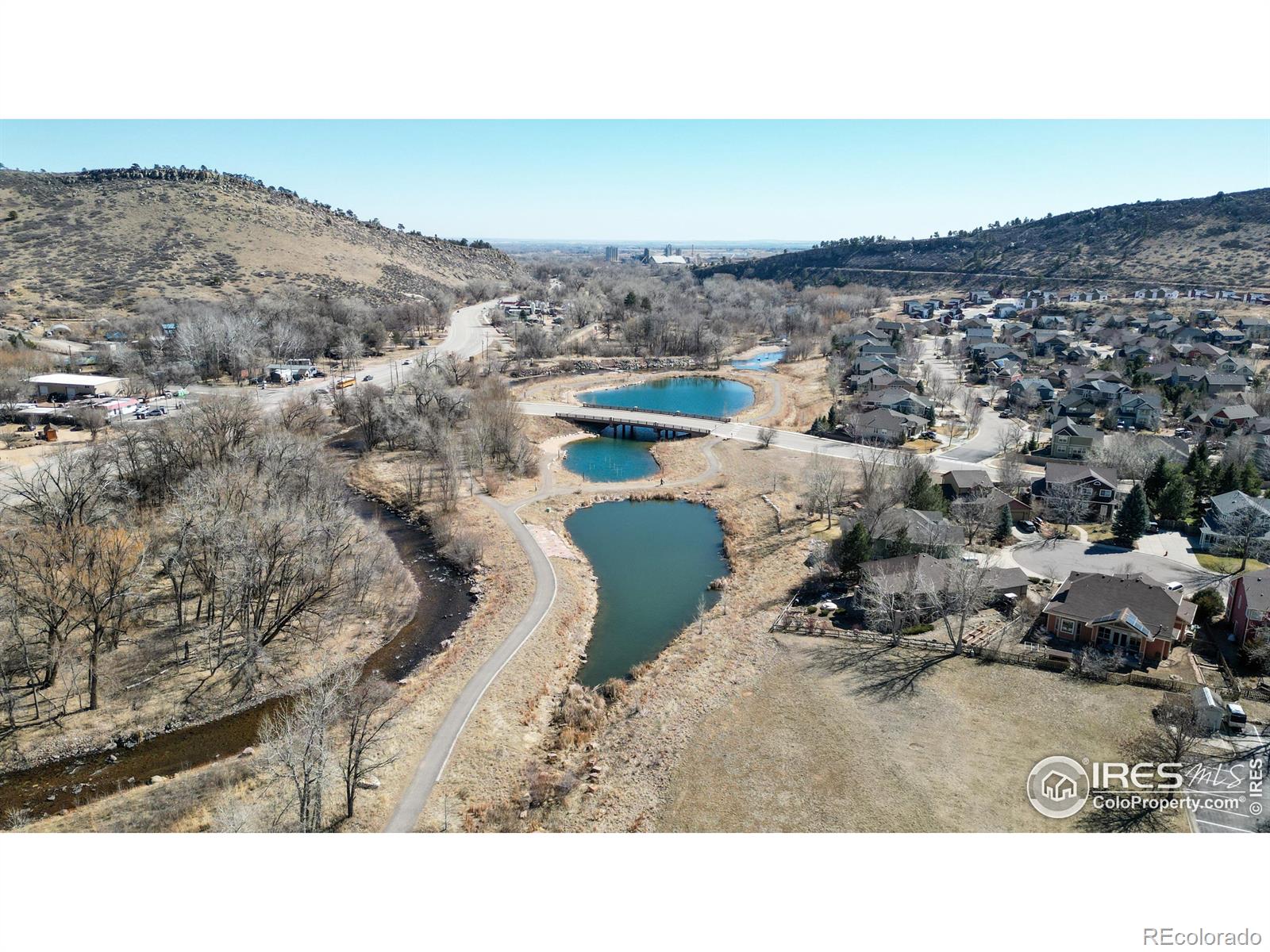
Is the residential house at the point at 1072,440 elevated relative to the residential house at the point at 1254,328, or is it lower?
lower

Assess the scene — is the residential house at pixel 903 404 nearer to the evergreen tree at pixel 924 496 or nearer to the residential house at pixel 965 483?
the residential house at pixel 965 483

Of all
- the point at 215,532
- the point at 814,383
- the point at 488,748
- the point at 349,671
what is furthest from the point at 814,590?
the point at 814,383

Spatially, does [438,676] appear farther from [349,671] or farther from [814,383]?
[814,383]

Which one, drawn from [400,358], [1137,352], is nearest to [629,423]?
[400,358]

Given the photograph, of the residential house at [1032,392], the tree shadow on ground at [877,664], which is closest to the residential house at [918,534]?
the tree shadow on ground at [877,664]

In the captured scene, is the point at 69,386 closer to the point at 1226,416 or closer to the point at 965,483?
the point at 965,483

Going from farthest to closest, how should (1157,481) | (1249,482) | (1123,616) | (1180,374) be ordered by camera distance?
(1180,374), (1157,481), (1249,482), (1123,616)

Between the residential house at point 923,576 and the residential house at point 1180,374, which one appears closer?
the residential house at point 923,576
